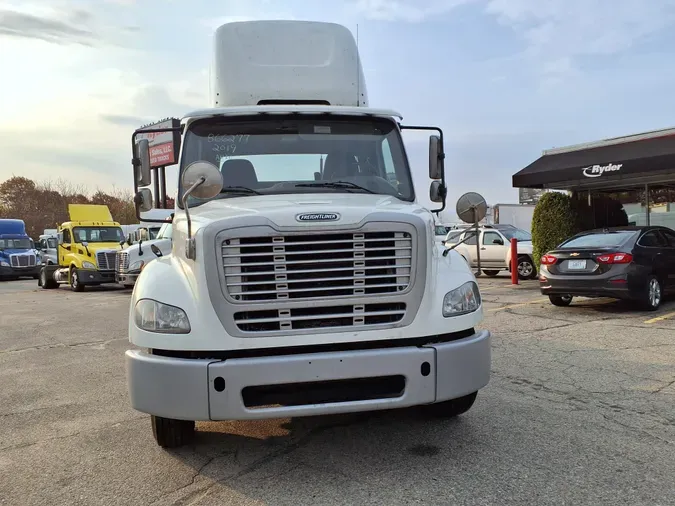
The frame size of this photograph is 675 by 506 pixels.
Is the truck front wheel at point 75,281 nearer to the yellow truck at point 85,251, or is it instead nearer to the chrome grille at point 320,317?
the yellow truck at point 85,251

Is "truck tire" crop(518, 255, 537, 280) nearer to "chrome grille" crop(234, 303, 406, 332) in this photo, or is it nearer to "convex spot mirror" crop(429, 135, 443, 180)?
"convex spot mirror" crop(429, 135, 443, 180)

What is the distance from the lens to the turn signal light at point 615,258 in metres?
9.51

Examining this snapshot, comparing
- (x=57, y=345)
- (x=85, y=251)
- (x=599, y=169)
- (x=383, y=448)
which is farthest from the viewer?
(x=85, y=251)

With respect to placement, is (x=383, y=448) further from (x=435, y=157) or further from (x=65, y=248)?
(x=65, y=248)

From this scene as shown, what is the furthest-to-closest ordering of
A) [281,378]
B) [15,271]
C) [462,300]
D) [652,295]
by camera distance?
Result: 1. [15,271]
2. [652,295]
3. [462,300]
4. [281,378]

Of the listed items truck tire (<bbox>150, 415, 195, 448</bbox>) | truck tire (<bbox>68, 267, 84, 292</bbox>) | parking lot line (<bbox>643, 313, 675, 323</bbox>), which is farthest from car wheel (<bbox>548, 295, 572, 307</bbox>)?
truck tire (<bbox>68, 267, 84, 292</bbox>)

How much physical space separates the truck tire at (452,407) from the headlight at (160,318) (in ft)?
Result: 6.97

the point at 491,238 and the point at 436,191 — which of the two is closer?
the point at 436,191

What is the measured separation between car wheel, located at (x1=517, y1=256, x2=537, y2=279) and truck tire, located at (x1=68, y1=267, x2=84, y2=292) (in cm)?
1428

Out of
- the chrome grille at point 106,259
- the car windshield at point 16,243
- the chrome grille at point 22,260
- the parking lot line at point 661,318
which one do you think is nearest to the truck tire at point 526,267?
the parking lot line at point 661,318

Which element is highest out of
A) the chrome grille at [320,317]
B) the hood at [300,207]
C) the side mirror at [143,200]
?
the side mirror at [143,200]

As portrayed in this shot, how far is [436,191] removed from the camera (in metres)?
5.35

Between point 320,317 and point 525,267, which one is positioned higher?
point 320,317

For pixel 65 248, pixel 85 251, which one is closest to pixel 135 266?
pixel 85 251
